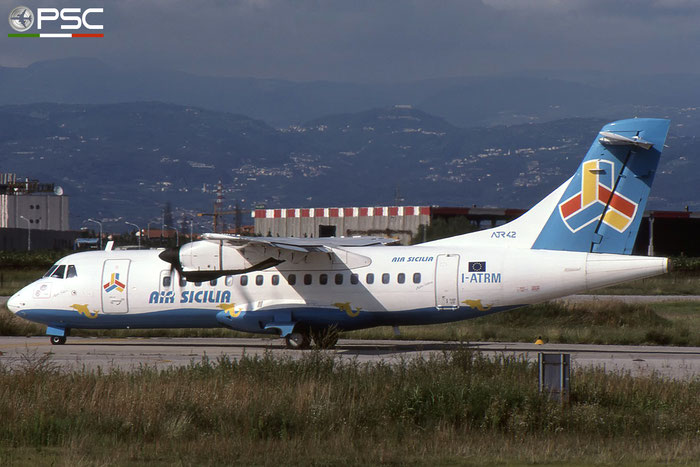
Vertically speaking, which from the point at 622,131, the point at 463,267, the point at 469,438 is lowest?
the point at 469,438

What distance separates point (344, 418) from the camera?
1491cm

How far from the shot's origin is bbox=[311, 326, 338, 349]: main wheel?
2688 centimetres

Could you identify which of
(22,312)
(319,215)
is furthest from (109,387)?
(319,215)

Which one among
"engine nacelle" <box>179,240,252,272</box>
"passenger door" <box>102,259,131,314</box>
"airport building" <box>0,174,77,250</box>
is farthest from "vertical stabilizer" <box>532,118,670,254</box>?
"airport building" <box>0,174,77,250</box>

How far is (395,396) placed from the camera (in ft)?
51.3

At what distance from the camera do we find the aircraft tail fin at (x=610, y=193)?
24.8 m

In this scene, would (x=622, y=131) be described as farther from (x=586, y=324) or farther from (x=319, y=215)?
(x=319, y=215)

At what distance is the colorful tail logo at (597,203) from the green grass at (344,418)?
7.96m

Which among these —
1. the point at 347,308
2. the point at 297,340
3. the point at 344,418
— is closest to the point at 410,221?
the point at 297,340

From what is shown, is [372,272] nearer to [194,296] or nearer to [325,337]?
[325,337]

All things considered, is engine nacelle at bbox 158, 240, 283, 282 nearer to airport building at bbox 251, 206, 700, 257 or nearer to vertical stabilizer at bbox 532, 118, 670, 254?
vertical stabilizer at bbox 532, 118, 670, 254

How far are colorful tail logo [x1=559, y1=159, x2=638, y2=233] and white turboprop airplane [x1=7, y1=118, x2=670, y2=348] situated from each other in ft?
0.09

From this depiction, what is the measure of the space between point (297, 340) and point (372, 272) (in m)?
3.03

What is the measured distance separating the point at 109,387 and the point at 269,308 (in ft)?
37.1
